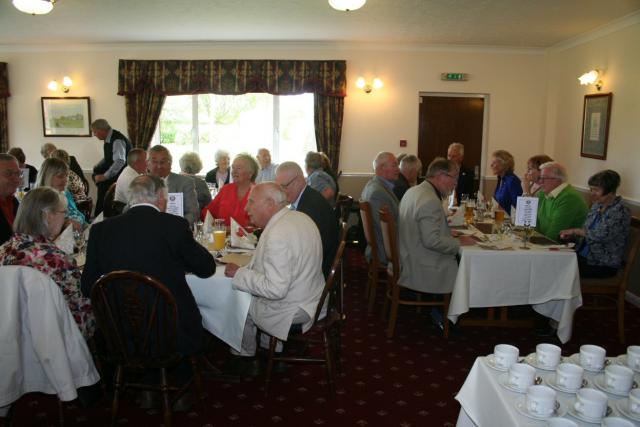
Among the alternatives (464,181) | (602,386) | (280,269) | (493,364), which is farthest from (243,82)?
(602,386)

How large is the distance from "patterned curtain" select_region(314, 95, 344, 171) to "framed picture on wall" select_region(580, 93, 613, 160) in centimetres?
332

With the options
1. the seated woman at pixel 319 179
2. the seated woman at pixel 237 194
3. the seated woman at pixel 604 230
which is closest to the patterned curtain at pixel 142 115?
the seated woman at pixel 319 179

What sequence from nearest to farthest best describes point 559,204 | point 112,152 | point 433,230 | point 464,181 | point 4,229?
point 4,229 < point 433,230 < point 559,204 < point 464,181 < point 112,152

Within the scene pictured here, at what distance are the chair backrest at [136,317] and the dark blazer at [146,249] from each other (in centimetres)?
9

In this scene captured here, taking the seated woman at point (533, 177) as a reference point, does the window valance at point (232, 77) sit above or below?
above

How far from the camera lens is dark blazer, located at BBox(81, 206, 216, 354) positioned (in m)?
2.58

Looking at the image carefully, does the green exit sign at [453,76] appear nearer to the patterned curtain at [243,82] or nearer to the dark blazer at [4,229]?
the patterned curtain at [243,82]

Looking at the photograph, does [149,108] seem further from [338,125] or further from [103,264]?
[103,264]

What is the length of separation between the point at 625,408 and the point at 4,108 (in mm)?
9345

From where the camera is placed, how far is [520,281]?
4008 millimetres

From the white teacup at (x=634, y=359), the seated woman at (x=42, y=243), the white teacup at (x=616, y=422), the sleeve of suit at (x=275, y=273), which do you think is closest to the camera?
the white teacup at (x=616, y=422)

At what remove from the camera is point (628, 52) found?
19.8ft

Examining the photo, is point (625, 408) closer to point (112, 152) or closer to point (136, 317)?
point (136, 317)

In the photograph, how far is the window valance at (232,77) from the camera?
320 inches
